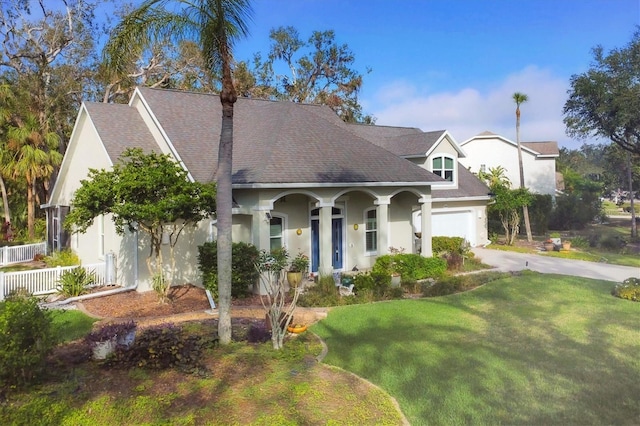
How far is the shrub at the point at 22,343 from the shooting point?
621cm

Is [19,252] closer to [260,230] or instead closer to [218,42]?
[260,230]

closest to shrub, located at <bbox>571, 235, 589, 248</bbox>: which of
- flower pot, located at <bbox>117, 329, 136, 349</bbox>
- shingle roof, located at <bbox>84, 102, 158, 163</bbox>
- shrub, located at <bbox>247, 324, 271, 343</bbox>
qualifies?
shrub, located at <bbox>247, 324, 271, 343</bbox>

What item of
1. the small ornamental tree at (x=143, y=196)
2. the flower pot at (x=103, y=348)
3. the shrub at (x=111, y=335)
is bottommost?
the flower pot at (x=103, y=348)

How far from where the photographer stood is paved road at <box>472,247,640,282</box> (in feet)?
56.6

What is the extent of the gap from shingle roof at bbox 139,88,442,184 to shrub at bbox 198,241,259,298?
208 cm

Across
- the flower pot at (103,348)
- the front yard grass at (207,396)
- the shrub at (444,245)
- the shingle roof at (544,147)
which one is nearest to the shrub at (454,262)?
the shrub at (444,245)

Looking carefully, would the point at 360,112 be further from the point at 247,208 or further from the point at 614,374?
the point at 614,374

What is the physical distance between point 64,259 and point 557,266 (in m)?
20.1

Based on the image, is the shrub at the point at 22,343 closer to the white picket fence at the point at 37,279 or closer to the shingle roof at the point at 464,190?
the white picket fence at the point at 37,279

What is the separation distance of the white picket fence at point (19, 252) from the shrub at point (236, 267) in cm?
1282

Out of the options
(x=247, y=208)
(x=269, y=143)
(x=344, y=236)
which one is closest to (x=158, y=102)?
(x=269, y=143)

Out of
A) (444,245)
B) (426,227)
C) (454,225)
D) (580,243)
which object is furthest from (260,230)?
(580,243)

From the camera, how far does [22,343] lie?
641cm

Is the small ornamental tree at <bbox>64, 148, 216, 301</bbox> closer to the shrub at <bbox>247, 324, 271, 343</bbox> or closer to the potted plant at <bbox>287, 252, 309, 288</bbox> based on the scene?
the potted plant at <bbox>287, 252, 309, 288</bbox>
